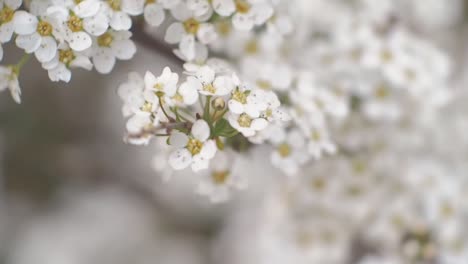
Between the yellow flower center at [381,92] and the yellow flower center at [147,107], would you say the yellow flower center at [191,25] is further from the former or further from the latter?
the yellow flower center at [381,92]

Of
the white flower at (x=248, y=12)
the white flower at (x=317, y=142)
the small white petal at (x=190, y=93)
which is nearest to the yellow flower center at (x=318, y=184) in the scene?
the white flower at (x=317, y=142)

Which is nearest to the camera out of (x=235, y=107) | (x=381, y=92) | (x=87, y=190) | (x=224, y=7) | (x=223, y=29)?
(x=235, y=107)

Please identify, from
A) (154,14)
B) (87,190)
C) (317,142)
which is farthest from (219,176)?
(87,190)

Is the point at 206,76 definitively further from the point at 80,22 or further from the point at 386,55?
the point at 386,55

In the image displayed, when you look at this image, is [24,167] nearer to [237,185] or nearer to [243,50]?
[243,50]

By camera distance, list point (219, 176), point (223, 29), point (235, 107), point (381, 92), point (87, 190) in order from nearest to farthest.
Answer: point (235, 107), point (219, 176), point (223, 29), point (381, 92), point (87, 190)

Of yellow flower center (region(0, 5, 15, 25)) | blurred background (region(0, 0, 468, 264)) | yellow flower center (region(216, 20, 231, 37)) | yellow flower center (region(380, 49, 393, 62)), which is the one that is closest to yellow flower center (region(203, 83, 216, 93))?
yellow flower center (region(0, 5, 15, 25))
